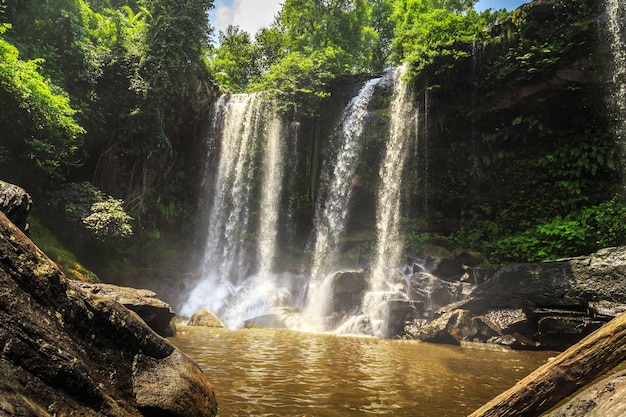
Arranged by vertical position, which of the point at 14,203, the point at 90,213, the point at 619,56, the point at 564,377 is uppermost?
Answer: the point at 619,56

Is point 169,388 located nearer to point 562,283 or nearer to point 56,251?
point 562,283

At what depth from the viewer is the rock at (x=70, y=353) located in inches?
84.0

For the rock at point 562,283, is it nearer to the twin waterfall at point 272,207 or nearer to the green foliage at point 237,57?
the twin waterfall at point 272,207

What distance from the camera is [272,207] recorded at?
19734mm

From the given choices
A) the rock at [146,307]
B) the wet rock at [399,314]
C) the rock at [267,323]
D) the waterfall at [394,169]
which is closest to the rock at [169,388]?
the rock at [146,307]

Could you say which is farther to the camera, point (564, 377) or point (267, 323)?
point (267, 323)

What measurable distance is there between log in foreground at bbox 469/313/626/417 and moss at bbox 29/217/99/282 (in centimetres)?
1233

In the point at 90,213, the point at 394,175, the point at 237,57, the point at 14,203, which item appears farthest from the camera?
the point at 237,57

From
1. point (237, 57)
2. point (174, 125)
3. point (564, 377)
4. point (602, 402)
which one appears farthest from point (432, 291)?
point (237, 57)

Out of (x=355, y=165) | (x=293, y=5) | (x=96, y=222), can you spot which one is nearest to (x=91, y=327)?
(x=96, y=222)

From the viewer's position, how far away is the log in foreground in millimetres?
2402

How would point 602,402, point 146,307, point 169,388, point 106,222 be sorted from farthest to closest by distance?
point 106,222 → point 146,307 → point 169,388 → point 602,402

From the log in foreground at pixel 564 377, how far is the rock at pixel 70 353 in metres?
2.46

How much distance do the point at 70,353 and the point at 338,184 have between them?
1634 cm
